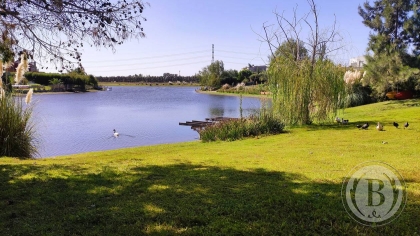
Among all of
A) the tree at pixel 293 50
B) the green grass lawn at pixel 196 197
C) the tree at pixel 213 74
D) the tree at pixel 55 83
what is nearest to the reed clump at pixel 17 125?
the green grass lawn at pixel 196 197

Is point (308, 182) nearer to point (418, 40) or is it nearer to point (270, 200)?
point (270, 200)

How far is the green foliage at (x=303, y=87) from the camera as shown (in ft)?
31.0

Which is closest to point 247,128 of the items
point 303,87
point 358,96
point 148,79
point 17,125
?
point 303,87

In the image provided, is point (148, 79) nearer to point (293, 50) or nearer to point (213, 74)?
point (213, 74)

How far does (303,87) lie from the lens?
30.8 feet

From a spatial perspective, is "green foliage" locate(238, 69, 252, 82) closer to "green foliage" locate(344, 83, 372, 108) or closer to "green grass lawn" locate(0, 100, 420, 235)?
"green foliage" locate(344, 83, 372, 108)

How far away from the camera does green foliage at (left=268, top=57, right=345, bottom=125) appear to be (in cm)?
946

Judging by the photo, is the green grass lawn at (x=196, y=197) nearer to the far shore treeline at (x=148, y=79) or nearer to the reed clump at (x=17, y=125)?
the reed clump at (x=17, y=125)

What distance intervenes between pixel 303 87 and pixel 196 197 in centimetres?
734

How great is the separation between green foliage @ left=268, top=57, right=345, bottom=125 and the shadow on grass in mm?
6146

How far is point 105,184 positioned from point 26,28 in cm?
269

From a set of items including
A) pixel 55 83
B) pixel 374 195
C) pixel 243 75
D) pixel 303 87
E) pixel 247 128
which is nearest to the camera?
pixel 374 195

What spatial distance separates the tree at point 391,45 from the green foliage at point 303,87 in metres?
7.68

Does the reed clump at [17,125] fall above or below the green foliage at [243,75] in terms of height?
below
